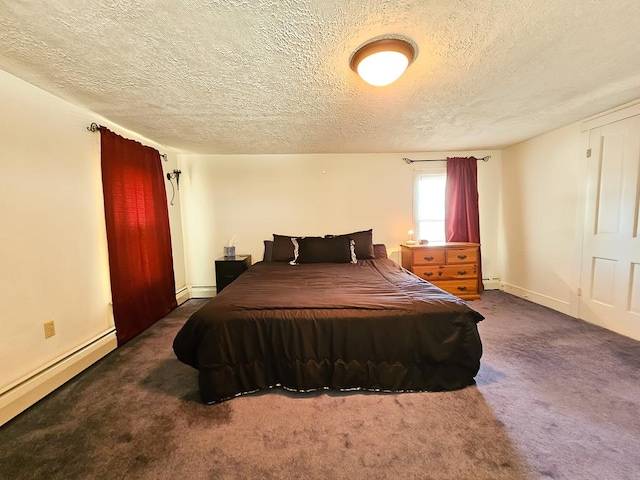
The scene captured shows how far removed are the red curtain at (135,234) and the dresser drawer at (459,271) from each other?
352 centimetres

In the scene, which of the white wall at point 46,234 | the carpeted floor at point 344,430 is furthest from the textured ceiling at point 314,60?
the carpeted floor at point 344,430

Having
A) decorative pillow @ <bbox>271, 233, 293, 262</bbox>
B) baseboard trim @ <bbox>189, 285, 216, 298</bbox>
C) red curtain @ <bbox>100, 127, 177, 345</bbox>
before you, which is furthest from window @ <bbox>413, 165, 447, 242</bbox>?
red curtain @ <bbox>100, 127, 177, 345</bbox>

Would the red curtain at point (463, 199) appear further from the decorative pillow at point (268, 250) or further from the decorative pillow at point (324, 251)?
the decorative pillow at point (268, 250)

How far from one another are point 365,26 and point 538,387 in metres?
2.41

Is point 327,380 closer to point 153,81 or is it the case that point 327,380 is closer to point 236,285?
point 236,285

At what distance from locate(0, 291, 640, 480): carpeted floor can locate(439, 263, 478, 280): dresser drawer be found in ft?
4.99

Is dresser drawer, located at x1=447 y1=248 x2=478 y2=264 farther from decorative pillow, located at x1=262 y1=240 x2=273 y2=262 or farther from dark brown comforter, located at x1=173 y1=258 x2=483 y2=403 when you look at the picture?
decorative pillow, located at x1=262 y1=240 x2=273 y2=262

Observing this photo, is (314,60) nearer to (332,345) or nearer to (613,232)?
(332,345)

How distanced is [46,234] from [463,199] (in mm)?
4517

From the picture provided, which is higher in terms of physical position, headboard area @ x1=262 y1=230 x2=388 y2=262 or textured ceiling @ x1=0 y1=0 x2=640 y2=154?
textured ceiling @ x1=0 y1=0 x2=640 y2=154

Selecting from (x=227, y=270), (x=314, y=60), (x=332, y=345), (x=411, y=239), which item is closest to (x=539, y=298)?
(x=411, y=239)

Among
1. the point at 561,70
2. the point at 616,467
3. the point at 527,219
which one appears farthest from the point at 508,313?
the point at 561,70

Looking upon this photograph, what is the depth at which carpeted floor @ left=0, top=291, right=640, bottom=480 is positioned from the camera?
3.97 feet

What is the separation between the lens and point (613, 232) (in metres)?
2.52
